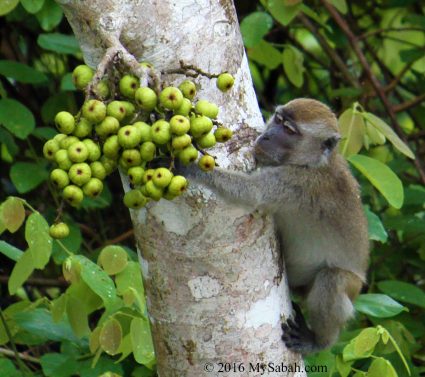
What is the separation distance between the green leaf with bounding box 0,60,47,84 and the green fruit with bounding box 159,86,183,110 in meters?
2.23

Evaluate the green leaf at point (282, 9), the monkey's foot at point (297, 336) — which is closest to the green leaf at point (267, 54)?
the green leaf at point (282, 9)

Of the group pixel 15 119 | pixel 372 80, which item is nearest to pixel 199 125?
pixel 15 119

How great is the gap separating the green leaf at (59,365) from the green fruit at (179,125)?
5.30 feet

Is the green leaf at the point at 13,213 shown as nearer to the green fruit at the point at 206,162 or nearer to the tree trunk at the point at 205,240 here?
the tree trunk at the point at 205,240

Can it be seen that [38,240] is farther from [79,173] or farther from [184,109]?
[184,109]

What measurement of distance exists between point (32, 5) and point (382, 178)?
5.89 feet

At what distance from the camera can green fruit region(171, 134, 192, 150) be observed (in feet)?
7.75

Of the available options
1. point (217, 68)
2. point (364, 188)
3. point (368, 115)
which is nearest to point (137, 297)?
point (217, 68)

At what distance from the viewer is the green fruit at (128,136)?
2314 mm

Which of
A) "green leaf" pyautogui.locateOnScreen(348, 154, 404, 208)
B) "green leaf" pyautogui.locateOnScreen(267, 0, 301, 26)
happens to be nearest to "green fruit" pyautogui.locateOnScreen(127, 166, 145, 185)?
"green leaf" pyautogui.locateOnScreen(348, 154, 404, 208)

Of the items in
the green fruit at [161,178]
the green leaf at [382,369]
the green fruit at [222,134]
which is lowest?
the green leaf at [382,369]

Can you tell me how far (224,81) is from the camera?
2.63 metres

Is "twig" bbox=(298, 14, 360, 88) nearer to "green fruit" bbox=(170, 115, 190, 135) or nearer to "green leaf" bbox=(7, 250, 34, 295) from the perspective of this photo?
"green leaf" bbox=(7, 250, 34, 295)

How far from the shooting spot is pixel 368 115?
3.82 meters
